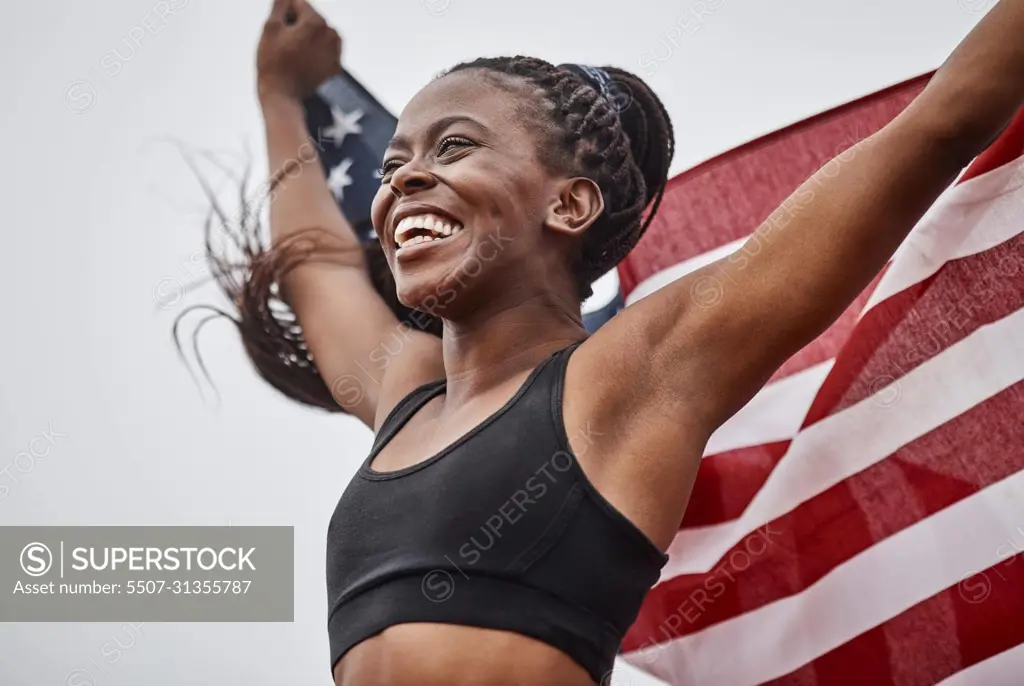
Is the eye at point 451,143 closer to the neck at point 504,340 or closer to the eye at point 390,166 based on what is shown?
the eye at point 390,166

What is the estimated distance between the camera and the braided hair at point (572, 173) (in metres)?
1.76

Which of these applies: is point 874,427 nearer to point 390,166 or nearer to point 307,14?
point 390,166

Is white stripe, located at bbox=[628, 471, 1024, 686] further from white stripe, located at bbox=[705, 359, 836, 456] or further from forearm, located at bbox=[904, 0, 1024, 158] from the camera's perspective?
forearm, located at bbox=[904, 0, 1024, 158]

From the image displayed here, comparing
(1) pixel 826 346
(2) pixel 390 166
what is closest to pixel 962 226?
(1) pixel 826 346

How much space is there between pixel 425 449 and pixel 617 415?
273 millimetres

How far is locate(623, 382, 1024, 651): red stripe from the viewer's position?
1.76 meters

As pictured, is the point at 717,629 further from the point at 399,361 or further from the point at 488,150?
the point at 488,150

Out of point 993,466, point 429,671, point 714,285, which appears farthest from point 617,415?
point 993,466

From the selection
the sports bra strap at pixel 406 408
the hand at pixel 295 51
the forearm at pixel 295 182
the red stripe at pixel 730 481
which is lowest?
the red stripe at pixel 730 481

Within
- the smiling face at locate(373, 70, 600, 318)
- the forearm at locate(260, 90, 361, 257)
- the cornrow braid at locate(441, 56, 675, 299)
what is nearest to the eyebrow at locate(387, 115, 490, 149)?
the smiling face at locate(373, 70, 600, 318)

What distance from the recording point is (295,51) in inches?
92.7

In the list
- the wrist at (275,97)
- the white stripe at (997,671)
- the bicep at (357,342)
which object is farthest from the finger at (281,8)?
the white stripe at (997,671)

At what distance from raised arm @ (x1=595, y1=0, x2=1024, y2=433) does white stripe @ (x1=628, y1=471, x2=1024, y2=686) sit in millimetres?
502

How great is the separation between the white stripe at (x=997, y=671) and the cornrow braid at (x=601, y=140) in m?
0.78
